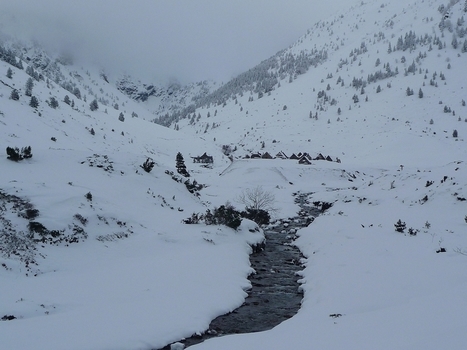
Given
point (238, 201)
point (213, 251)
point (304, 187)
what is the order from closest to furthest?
point (213, 251), point (238, 201), point (304, 187)

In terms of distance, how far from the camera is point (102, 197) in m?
19.6

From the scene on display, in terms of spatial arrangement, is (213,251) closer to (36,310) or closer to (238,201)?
(36,310)

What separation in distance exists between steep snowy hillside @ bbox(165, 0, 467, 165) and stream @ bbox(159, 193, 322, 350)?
5762 centimetres

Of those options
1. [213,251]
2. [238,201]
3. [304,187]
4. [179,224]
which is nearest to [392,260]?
[213,251]

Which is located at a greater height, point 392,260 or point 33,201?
point 33,201

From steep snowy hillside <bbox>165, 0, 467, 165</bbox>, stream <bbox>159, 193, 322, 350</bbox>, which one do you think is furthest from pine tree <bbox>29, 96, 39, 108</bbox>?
steep snowy hillside <bbox>165, 0, 467, 165</bbox>

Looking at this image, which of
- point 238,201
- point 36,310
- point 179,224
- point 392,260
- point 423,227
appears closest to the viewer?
point 36,310

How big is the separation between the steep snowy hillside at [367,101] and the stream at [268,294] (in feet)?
189

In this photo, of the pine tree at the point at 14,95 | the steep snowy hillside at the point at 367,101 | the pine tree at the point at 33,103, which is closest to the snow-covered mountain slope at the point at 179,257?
the pine tree at the point at 14,95

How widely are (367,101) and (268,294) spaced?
115046 mm

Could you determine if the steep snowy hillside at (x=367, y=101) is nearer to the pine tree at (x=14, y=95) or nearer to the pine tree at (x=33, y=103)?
the pine tree at (x=33, y=103)

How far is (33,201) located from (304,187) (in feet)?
139

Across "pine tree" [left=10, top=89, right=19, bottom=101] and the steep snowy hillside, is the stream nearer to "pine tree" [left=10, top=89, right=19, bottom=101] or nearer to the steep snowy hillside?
"pine tree" [left=10, top=89, right=19, bottom=101]

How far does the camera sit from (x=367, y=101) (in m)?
116
